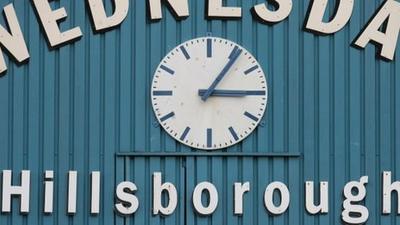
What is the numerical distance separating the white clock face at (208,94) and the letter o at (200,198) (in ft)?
1.45

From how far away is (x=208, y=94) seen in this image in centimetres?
2166

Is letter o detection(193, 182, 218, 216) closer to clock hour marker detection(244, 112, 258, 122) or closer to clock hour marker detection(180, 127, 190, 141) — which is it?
clock hour marker detection(180, 127, 190, 141)

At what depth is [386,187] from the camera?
21922mm

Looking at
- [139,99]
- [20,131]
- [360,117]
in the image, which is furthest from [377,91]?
[20,131]

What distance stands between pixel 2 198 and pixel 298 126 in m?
3.48

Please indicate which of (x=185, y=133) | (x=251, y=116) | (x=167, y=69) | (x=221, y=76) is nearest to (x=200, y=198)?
(x=185, y=133)

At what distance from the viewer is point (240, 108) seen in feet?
71.5

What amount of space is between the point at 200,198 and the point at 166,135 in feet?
2.67

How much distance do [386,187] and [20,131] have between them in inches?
167

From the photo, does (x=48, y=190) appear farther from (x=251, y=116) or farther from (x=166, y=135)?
(x=251, y=116)

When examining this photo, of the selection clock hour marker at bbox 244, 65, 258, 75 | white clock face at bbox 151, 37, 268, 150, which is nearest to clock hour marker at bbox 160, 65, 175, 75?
white clock face at bbox 151, 37, 268, 150

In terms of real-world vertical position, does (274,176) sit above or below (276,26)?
below

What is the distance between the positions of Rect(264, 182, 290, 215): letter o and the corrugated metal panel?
0.22 feet

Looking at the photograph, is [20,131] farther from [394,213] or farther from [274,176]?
[394,213]
